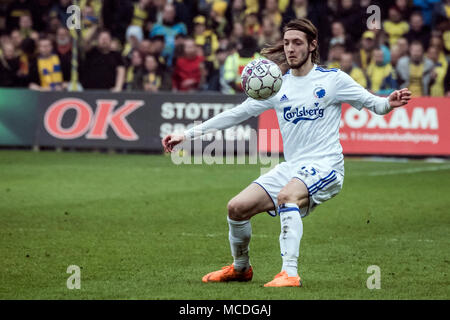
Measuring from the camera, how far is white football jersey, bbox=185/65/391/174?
24.0 ft

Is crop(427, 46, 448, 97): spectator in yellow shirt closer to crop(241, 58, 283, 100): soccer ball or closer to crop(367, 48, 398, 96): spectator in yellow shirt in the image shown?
crop(367, 48, 398, 96): spectator in yellow shirt

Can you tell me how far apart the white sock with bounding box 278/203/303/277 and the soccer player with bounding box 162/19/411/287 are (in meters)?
0.12

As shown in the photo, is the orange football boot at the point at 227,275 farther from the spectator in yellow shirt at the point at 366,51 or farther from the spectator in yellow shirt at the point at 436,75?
the spectator in yellow shirt at the point at 366,51

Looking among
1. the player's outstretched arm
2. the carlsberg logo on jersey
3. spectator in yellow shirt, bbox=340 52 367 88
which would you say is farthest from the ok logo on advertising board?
the carlsberg logo on jersey

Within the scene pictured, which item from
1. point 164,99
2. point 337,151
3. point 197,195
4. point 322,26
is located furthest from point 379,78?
point 337,151

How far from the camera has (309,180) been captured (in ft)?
23.4

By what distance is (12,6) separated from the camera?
957 inches

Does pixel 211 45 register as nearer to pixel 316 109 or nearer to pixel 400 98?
A: pixel 316 109

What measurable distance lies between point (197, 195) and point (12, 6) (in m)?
13.0

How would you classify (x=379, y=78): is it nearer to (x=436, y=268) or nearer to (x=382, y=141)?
(x=382, y=141)

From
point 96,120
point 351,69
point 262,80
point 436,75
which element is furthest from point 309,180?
point 96,120

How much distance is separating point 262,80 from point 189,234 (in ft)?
10.8

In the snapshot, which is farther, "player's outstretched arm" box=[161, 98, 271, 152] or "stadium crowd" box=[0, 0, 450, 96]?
"stadium crowd" box=[0, 0, 450, 96]

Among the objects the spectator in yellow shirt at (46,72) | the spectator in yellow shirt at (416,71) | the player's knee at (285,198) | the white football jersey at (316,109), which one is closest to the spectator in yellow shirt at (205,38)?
the spectator in yellow shirt at (46,72)
